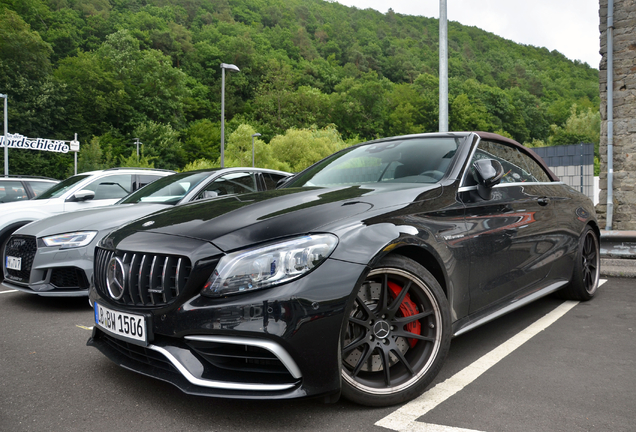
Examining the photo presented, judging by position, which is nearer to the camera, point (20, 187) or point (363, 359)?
point (363, 359)

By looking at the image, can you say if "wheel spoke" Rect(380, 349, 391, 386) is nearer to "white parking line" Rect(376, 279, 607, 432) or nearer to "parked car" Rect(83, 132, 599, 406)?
"parked car" Rect(83, 132, 599, 406)

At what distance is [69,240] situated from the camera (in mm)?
4789

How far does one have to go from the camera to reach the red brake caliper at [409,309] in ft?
8.52

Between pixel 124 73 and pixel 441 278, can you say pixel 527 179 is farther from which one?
pixel 124 73

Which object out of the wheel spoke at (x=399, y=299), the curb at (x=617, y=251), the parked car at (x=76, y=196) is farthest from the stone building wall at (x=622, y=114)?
the wheel spoke at (x=399, y=299)

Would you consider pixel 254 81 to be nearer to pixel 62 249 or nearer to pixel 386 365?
pixel 62 249

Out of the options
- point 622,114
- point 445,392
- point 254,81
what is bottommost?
point 445,392

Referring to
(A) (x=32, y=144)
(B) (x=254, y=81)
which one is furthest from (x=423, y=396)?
(B) (x=254, y=81)

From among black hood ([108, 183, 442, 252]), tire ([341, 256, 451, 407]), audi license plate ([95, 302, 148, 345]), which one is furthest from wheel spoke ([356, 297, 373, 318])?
audi license plate ([95, 302, 148, 345])

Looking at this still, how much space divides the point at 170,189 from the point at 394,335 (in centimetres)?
407

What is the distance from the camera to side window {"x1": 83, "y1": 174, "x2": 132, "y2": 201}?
7379mm

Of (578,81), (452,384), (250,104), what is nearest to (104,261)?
(452,384)

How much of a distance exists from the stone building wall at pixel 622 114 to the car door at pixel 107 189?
31.2 feet

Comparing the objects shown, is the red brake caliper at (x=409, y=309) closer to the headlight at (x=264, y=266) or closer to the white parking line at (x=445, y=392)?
the white parking line at (x=445, y=392)
